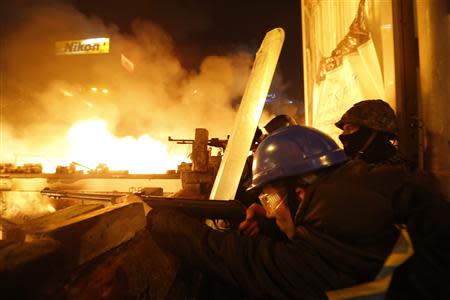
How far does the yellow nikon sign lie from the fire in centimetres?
1001

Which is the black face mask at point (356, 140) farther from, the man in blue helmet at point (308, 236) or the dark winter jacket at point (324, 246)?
the dark winter jacket at point (324, 246)

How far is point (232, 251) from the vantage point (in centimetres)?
121

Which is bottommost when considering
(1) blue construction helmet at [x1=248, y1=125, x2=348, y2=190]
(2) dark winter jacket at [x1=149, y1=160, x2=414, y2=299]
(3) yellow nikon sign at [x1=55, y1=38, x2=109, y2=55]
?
(2) dark winter jacket at [x1=149, y1=160, x2=414, y2=299]

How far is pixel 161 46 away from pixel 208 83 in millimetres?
4875

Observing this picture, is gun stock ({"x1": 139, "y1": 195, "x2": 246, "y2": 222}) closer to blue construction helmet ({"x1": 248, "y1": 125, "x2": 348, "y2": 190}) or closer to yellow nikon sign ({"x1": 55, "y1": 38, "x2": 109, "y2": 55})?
blue construction helmet ({"x1": 248, "y1": 125, "x2": 348, "y2": 190})

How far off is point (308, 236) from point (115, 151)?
16348mm

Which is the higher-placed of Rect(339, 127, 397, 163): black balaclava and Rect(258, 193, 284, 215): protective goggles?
Rect(339, 127, 397, 163): black balaclava

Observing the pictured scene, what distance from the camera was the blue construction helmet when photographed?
4.74ft

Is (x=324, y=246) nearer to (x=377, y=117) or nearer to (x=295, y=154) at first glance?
(x=295, y=154)

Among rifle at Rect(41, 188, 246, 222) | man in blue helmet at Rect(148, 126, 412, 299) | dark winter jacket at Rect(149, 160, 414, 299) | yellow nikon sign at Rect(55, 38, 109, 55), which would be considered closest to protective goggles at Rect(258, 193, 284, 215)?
man in blue helmet at Rect(148, 126, 412, 299)

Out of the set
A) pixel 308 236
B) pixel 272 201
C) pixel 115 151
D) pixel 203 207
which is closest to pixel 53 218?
pixel 203 207

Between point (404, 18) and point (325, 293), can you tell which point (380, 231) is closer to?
point (325, 293)

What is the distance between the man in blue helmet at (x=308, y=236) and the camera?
40.3 inches

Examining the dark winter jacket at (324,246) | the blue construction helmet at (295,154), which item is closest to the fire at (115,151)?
the blue construction helmet at (295,154)
